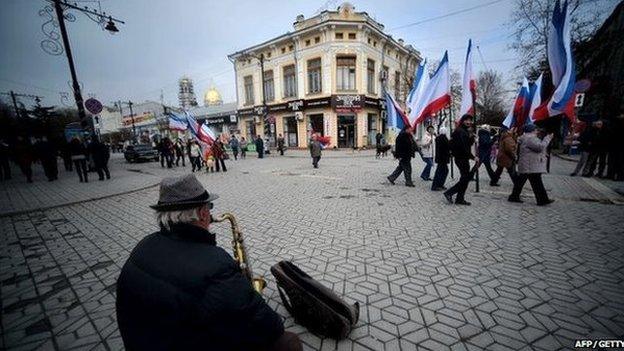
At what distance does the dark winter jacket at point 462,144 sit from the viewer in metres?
6.45

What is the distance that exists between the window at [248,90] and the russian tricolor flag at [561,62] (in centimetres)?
3028

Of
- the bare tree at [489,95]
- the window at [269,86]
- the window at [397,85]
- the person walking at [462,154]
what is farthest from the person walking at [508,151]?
the bare tree at [489,95]

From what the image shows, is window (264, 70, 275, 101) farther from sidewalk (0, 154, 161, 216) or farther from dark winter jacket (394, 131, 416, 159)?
dark winter jacket (394, 131, 416, 159)

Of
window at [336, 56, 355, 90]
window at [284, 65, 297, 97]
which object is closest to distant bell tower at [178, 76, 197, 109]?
window at [284, 65, 297, 97]

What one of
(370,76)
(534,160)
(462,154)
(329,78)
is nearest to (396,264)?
(462,154)

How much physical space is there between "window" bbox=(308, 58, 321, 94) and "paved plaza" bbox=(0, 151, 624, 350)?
22.2m

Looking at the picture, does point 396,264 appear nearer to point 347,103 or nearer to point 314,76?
point 347,103

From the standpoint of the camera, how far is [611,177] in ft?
29.6

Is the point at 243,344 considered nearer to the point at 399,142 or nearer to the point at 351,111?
the point at 399,142

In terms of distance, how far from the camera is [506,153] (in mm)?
7664

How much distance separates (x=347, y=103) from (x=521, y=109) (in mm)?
18847

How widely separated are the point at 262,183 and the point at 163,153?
10188 mm

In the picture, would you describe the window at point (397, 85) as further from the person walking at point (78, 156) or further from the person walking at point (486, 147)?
the person walking at point (78, 156)

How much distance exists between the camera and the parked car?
22.8 m
